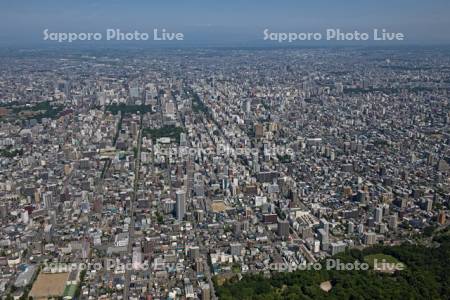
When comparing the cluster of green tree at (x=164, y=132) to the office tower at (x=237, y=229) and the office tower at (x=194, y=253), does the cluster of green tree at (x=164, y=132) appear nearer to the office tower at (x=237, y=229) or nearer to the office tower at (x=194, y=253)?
the office tower at (x=237, y=229)

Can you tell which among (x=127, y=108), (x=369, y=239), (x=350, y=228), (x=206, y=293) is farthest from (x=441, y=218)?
(x=127, y=108)

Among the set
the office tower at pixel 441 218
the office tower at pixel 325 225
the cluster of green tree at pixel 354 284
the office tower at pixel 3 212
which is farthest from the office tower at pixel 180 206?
the office tower at pixel 441 218

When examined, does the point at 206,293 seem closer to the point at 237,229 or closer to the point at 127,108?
the point at 237,229

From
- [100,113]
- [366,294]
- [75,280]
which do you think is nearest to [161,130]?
[100,113]

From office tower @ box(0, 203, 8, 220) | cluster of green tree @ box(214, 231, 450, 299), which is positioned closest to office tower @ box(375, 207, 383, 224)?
cluster of green tree @ box(214, 231, 450, 299)

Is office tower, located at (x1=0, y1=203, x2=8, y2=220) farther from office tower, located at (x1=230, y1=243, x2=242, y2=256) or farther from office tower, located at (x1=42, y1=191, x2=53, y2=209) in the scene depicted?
office tower, located at (x1=230, y1=243, x2=242, y2=256)

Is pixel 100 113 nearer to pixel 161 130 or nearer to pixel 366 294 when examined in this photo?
pixel 161 130
